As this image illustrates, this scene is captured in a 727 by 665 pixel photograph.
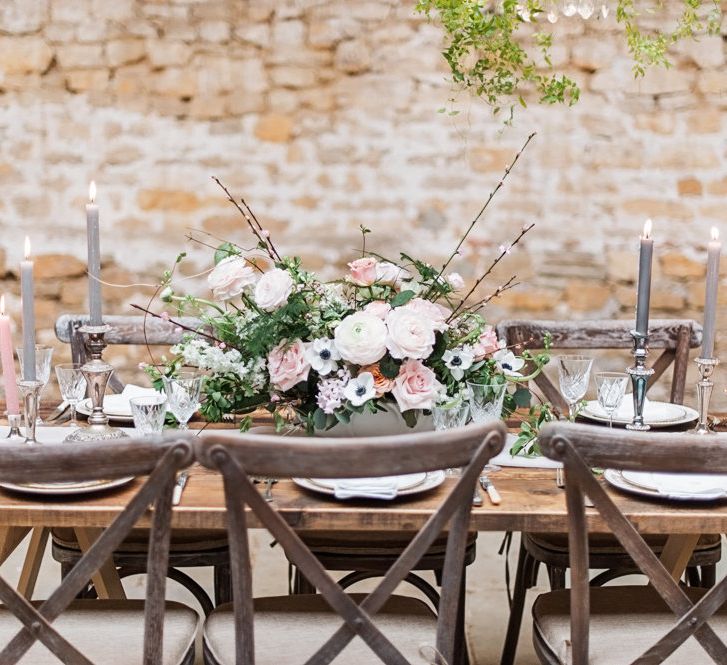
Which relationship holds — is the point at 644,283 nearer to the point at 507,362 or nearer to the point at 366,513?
the point at 507,362

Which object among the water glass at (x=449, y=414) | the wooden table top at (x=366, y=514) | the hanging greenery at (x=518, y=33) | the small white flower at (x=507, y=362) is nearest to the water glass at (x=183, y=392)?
the wooden table top at (x=366, y=514)

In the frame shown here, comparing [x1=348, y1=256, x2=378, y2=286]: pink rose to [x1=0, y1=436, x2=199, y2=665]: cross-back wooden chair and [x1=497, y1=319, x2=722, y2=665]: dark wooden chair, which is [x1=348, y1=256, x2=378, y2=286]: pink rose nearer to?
[x1=497, y1=319, x2=722, y2=665]: dark wooden chair

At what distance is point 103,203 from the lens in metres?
3.74

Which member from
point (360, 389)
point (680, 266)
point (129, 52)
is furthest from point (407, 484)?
point (129, 52)

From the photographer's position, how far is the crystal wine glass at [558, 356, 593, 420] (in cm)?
184

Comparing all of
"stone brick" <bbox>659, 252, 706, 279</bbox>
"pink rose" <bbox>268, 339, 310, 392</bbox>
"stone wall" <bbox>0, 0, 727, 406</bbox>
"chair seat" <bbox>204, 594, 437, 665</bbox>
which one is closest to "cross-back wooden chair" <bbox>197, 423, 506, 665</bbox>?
"chair seat" <bbox>204, 594, 437, 665</bbox>

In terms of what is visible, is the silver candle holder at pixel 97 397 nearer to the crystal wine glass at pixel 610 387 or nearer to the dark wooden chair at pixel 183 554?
the dark wooden chair at pixel 183 554

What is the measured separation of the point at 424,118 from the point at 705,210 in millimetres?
1187

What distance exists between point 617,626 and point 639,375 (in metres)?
0.53

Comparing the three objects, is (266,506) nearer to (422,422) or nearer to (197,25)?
(422,422)

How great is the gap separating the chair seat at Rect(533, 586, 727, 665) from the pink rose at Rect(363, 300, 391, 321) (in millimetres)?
608

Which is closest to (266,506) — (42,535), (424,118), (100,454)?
(100,454)

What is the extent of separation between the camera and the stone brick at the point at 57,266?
376cm

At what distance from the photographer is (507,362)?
183 cm
